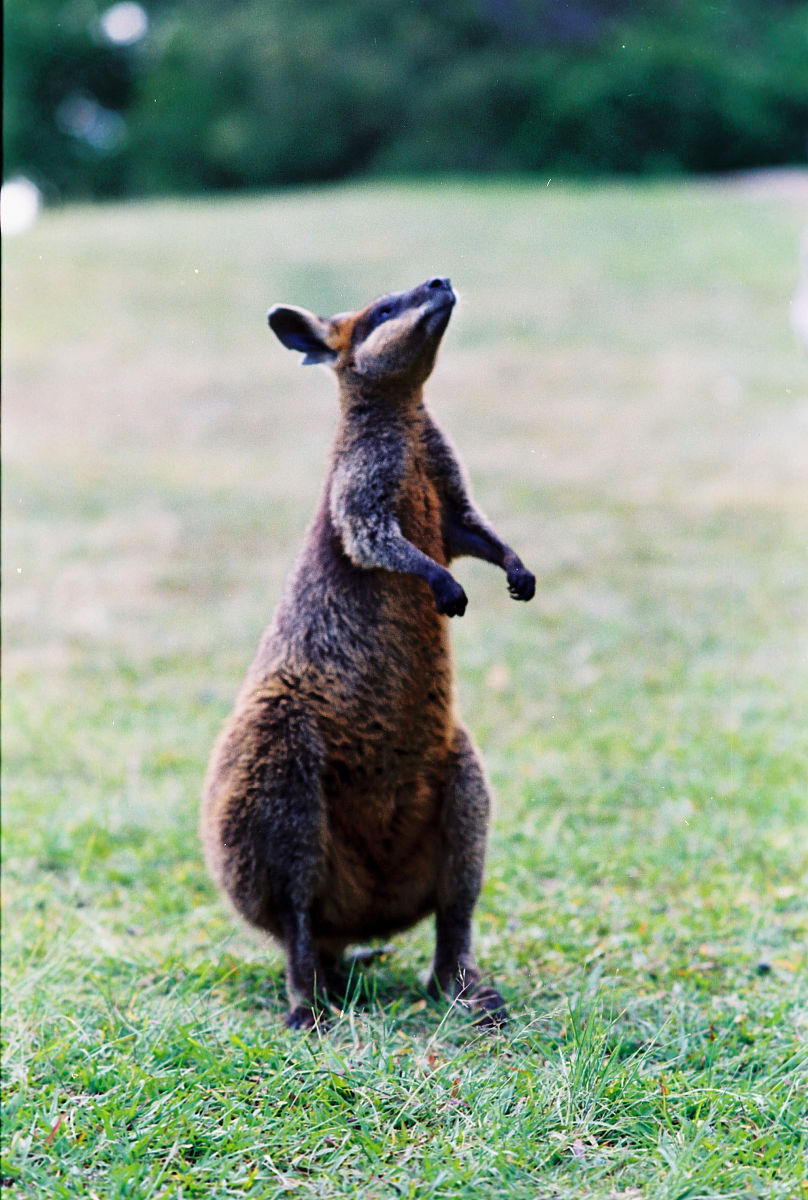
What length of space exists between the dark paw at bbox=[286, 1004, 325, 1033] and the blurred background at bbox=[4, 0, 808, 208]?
15.6m

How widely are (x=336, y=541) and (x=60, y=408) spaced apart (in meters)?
8.52

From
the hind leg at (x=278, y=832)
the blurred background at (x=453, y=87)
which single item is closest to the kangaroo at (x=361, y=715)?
the hind leg at (x=278, y=832)

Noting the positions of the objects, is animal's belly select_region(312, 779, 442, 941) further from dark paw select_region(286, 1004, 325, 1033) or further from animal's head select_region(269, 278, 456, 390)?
animal's head select_region(269, 278, 456, 390)

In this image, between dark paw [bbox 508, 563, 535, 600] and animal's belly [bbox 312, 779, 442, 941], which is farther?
animal's belly [bbox 312, 779, 442, 941]

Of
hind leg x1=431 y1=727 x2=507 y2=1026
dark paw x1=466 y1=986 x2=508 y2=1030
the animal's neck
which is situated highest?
the animal's neck

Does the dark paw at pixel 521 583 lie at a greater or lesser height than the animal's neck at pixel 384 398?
lesser

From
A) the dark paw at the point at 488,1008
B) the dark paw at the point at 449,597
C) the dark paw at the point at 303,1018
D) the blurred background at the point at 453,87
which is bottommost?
the dark paw at the point at 303,1018

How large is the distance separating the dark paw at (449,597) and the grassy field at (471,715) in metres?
0.84

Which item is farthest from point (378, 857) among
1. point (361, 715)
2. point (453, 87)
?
point (453, 87)

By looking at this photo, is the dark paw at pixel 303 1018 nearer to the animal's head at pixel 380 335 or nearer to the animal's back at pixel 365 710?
the animal's back at pixel 365 710

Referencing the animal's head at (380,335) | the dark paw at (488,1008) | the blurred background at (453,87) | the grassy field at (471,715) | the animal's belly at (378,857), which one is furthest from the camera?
the blurred background at (453,87)

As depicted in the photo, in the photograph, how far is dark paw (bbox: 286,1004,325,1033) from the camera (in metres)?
3.43

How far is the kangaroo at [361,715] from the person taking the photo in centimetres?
344

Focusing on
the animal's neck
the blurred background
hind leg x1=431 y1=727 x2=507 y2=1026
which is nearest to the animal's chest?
the animal's neck
